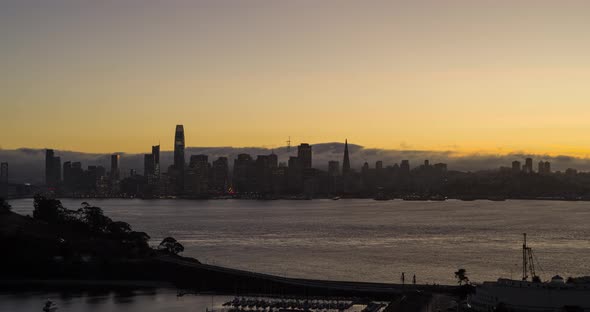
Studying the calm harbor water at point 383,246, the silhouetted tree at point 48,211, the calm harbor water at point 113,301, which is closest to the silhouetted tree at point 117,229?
the calm harbor water at point 383,246

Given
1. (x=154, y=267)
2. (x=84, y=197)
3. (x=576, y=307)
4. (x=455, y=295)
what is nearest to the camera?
(x=576, y=307)

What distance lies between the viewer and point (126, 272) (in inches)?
1036

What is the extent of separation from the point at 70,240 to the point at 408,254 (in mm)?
15084

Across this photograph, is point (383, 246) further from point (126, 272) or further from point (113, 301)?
point (113, 301)

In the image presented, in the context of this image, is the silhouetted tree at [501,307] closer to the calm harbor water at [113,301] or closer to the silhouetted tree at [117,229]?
the calm harbor water at [113,301]

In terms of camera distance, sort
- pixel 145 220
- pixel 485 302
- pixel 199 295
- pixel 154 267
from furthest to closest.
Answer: pixel 145 220, pixel 154 267, pixel 199 295, pixel 485 302

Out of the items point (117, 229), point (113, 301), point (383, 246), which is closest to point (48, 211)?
point (117, 229)

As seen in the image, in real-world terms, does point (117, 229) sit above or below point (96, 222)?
below

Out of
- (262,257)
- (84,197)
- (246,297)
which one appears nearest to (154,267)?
(246,297)

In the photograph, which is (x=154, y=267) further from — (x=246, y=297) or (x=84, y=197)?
(x=84, y=197)

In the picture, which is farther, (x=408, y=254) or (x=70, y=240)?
(x=408, y=254)

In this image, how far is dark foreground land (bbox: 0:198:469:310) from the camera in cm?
2244

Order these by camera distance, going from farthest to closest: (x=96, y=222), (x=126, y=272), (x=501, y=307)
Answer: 1. (x=96, y=222)
2. (x=126, y=272)
3. (x=501, y=307)

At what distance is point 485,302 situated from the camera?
59.1ft
